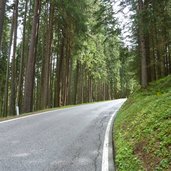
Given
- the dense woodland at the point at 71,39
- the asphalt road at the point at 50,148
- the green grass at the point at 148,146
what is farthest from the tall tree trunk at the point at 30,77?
the green grass at the point at 148,146

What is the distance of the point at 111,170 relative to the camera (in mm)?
6285

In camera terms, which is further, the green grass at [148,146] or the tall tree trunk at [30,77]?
the tall tree trunk at [30,77]

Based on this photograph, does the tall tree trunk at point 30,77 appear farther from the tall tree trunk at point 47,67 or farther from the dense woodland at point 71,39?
the tall tree trunk at point 47,67

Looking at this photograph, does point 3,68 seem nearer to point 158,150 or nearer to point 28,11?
point 28,11

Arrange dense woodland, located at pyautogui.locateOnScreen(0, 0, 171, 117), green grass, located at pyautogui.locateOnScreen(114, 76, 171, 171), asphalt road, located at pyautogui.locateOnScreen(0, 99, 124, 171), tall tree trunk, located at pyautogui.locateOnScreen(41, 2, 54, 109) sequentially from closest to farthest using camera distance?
green grass, located at pyautogui.locateOnScreen(114, 76, 171, 171), asphalt road, located at pyautogui.locateOnScreen(0, 99, 124, 171), dense woodland, located at pyautogui.locateOnScreen(0, 0, 171, 117), tall tree trunk, located at pyautogui.locateOnScreen(41, 2, 54, 109)

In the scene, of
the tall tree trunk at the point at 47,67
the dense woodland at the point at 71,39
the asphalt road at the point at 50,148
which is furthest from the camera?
the tall tree trunk at the point at 47,67

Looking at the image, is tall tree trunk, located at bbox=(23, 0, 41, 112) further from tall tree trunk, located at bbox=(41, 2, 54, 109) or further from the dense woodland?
tall tree trunk, located at bbox=(41, 2, 54, 109)

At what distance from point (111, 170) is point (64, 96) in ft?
89.1

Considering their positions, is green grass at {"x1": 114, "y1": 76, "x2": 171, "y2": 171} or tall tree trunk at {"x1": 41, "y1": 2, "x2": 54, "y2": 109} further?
tall tree trunk at {"x1": 41, "y1": 2, "x2": 54, "y2": 109}

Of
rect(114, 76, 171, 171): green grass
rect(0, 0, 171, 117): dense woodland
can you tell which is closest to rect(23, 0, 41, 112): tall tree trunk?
rect(0, 0, 171, 117): dense woodland

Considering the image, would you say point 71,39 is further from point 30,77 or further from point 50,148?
point 50,148

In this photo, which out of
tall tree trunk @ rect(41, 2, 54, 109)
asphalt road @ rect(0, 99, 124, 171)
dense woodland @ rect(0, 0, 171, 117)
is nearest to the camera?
asphalt road @ rect(0, 99, 124, 171)

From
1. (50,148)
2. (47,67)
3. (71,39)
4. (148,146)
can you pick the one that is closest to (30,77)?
(47,67)

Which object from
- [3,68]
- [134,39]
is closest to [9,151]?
[134,39]
